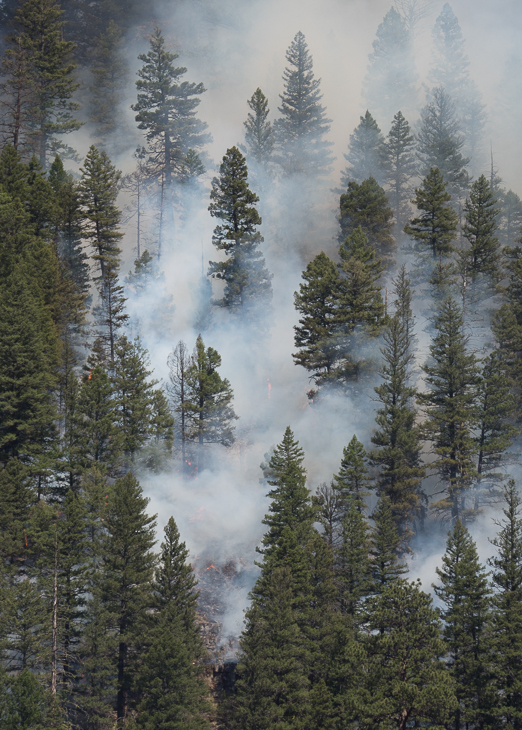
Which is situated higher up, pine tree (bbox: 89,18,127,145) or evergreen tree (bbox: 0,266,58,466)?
pine tree (bbox: 89,18,127,145)

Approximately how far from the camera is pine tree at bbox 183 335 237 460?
5544 cm

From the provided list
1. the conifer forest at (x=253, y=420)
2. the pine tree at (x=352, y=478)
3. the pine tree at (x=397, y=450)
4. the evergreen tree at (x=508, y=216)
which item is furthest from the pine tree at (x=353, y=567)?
the evergreen tree at (x=508, y=216)

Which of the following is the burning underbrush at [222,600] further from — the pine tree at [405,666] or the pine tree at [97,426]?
the pine tree at [405,666]

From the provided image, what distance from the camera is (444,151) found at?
3108 inches

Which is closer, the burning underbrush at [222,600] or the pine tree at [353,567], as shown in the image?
the pine tree at [353,567]

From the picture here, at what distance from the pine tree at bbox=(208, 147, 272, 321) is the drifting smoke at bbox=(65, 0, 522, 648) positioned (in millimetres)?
3484

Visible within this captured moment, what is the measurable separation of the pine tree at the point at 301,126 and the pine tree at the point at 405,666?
6137 centimetres

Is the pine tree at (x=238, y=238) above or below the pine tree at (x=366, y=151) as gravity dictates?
below

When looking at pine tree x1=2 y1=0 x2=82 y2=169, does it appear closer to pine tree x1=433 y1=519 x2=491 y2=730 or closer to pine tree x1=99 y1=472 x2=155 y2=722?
pine tree x1=99 y1=472 x2=155 y2=722

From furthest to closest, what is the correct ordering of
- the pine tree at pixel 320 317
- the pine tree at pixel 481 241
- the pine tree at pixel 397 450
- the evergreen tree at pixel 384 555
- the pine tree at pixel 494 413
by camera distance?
the pine tree at pixel 481 241, the pine tree at pixel 320 317, the pine tree at pixel 494 413, the pine tree at pixel 397 450, the evergreen tree at pixel 384 555

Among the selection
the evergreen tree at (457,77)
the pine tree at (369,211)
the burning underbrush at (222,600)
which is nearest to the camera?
the burning underbrush at (222,600)

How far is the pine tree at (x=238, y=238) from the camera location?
67.6 m

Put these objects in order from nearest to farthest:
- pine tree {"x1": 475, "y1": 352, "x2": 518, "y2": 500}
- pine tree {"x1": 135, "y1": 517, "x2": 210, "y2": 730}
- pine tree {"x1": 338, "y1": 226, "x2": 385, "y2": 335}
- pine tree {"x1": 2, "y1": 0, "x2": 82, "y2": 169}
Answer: pine tree {"x1": 135, "y1": 517, "x2": 210, "y2": 730} < pine tree {"x1": 475, "y1": 352, "x2": 518, "y2": 500} < pine tree {"x1": 338, "y1": 226, "x2": 385, "y2": 335} < pine tree {"x1": 2, "y1": 0, "x2": 82, "y2": 169}

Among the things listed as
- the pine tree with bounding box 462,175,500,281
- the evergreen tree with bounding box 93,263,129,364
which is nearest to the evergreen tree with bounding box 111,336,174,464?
the evergreen tree with bounding box 93,263,129,364
